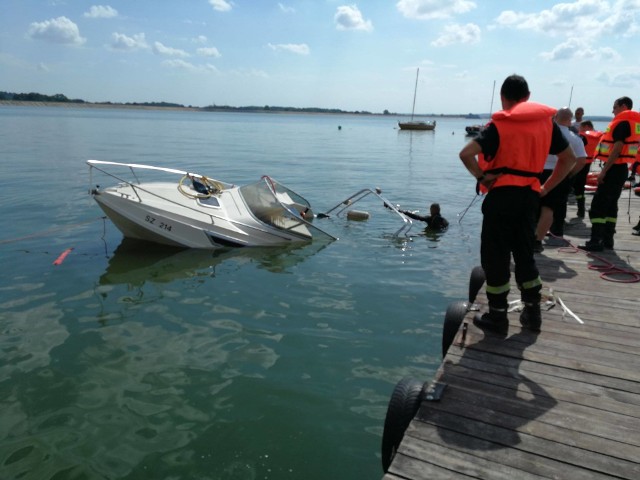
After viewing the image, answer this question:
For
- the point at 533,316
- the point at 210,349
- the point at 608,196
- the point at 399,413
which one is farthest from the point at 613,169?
the point at 210,349

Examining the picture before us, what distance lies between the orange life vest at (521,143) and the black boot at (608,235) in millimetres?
4385

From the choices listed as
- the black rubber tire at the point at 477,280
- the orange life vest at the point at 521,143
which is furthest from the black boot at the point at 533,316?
the black rubber tire at the point at 477,280

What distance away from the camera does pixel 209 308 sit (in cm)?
814

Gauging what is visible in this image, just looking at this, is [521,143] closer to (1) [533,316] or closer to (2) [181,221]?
(1) [533,316]

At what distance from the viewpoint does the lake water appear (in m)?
4.64

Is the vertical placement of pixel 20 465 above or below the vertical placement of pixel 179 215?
below

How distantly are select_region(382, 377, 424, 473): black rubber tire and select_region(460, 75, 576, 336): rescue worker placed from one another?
1.39 meters

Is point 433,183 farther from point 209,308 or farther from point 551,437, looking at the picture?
point 551,437

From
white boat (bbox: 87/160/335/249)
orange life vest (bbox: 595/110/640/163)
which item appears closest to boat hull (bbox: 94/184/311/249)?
white boat (bbox: 87/160/335/249)

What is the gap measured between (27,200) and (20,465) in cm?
1478

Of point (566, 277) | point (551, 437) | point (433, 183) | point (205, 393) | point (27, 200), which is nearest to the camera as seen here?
point (551, 437)

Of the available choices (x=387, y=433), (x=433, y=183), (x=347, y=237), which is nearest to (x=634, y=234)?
(x=347, y=237)

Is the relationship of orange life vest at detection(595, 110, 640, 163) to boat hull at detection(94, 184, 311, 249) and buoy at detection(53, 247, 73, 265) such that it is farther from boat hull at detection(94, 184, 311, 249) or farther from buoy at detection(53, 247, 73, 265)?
buoy at detection(53, 247, 73, 265)

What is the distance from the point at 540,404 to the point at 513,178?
183 cm
